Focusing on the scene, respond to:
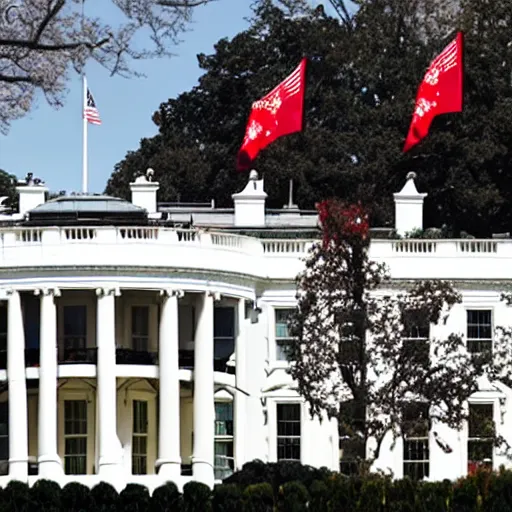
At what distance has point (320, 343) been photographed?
77062mm

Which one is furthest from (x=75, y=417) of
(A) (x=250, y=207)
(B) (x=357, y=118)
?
(B) (x=357, y=118)

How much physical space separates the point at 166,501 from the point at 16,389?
19.1 metres

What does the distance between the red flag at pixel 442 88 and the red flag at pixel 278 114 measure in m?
3.95

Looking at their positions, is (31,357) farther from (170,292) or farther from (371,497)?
(371,497)

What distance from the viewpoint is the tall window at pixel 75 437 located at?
82.5 meters

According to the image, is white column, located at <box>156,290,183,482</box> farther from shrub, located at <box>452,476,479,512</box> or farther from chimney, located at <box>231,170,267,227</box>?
shrub, located at <box>452,476,479,512</box>

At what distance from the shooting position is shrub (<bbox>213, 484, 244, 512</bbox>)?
62.8 meters

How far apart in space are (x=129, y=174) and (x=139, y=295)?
113ft

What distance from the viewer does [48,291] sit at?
81438 mm

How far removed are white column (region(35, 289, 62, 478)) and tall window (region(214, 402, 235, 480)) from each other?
4708mm

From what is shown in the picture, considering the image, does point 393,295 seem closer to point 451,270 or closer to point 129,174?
point 451,270

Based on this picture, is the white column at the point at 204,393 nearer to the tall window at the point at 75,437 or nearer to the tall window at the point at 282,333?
the tall window at the point at 282,333

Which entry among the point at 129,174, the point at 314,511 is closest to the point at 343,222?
the point at 314,511

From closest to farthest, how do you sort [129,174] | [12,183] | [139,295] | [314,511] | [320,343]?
1. [314,511]
2. [320,343]
3. [139,295]
4. [129,174]
5. [12,183]
